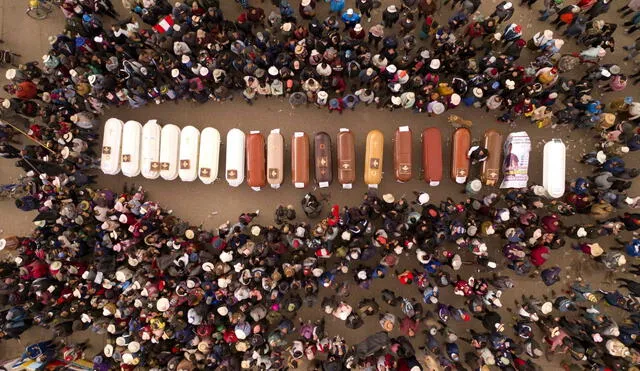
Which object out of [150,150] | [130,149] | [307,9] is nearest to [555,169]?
[307,9]

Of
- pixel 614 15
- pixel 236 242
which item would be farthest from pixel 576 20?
pixel 236 242

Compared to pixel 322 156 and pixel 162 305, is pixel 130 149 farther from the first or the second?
pixel 322 156

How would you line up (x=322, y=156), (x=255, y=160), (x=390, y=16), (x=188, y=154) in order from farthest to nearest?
(x=188, y=154)
(x=255, y=160)
(x=322, y=156)
(x=390, y=16)

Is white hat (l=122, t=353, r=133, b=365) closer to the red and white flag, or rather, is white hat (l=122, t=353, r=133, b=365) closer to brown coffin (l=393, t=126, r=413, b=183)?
brown coffin (l=393, t=126, r=413, b=183)

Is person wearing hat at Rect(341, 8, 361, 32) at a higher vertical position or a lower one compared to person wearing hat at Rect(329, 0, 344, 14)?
lower

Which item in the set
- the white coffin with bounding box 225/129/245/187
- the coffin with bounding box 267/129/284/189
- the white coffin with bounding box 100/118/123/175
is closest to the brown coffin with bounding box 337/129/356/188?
the coffin with bounding box 267/129/284/189
